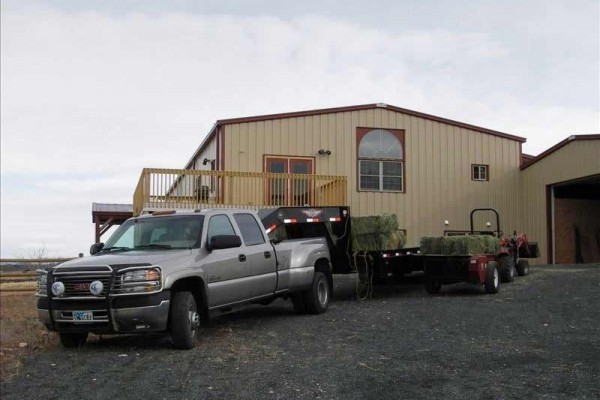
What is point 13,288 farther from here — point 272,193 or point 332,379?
point 332,379

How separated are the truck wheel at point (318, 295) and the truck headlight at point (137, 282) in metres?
4.12

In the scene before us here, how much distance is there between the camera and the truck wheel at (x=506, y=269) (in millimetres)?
16891

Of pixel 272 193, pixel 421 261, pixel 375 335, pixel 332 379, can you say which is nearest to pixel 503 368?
pixel 332 379

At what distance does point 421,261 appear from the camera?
15938 mm

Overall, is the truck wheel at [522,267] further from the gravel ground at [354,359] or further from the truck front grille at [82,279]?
the truck front grille at [82,279]

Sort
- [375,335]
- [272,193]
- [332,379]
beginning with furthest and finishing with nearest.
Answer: [272,193], [375,335], [332,379]

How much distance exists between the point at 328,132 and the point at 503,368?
51.2ft

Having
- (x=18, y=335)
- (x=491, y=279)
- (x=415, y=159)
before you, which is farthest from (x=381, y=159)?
(x=18, y=335)

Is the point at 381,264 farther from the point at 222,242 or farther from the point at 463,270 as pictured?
the point at 222,242

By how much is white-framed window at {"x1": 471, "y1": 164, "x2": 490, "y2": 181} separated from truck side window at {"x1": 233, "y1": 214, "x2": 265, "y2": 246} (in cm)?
1514

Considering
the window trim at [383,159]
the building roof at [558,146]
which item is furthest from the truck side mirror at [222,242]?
the building roof at [558,146]

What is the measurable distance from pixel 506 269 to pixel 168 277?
11.0 meters

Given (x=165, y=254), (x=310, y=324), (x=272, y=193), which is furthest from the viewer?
(x=272, y=193)

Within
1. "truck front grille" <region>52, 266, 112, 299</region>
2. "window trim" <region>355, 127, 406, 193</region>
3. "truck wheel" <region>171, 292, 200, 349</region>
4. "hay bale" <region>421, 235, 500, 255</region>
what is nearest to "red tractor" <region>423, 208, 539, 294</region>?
"hay bale" <region>421, 235, 500, 255</region>
